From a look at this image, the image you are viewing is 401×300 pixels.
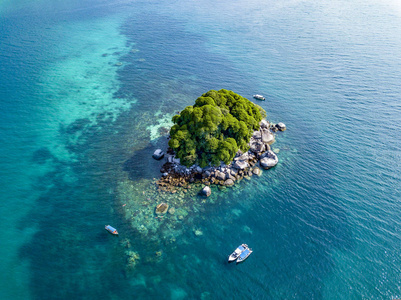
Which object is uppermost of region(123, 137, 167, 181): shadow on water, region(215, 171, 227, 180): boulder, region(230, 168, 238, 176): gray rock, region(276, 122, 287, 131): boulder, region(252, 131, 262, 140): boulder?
region(276, 122, 287, 131): boulder

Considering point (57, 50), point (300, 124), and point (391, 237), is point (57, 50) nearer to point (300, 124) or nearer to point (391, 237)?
point (300, 124)

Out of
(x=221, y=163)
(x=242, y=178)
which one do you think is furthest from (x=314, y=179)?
(x=221, y=163)

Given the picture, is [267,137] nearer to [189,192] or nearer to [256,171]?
[256,171]

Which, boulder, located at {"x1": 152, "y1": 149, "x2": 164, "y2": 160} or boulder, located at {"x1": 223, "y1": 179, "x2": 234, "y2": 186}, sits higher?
boulder, located at {"x1": 152, "y1": 149, "x2": 164, "y2": 160}

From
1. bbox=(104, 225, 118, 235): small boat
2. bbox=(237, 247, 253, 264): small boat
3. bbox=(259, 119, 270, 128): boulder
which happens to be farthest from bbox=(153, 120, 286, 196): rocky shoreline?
bbox=(237, 247, 253, 264): small boat

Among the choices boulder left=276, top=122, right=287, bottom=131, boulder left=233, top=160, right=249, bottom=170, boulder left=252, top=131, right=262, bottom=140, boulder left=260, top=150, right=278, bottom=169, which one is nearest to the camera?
boulder left=233, top=160, right=249, bottom=170

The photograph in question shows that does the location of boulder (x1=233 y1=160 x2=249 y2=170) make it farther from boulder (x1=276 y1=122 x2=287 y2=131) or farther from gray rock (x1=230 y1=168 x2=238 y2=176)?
boulder (x1=276 y1=122 x2=287 y2=131)

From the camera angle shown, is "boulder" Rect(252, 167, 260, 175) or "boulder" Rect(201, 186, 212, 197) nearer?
"boulder" Rect(201, 186, 212, 197)

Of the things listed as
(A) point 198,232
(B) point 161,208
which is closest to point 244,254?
(A) point 198,232
